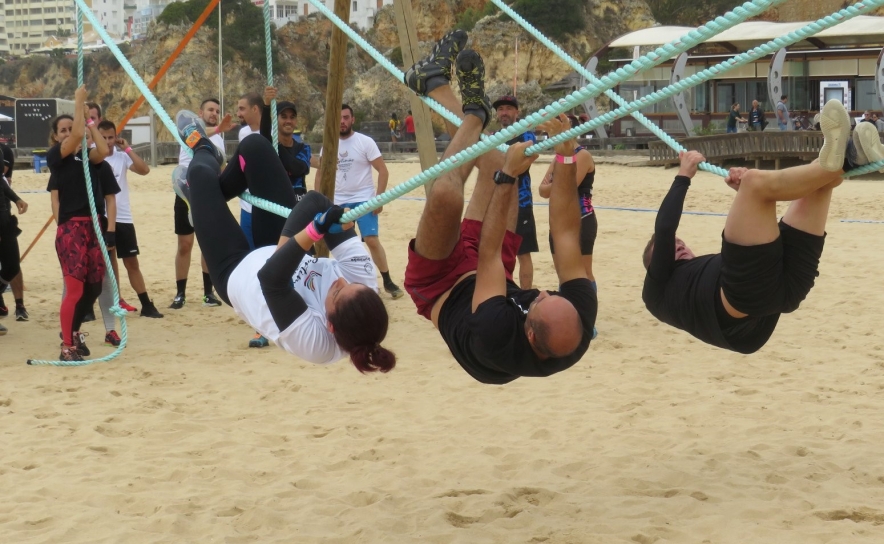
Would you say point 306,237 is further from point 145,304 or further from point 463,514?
point 145,304

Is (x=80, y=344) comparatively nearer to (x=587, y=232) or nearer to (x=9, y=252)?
(x=9, y=252)

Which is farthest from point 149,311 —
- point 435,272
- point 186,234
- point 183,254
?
point 435,272

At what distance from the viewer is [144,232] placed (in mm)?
13188

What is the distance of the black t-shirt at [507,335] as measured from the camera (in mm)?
3396

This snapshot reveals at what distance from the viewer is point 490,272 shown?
349cm

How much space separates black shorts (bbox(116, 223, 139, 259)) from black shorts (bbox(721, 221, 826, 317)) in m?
5.41

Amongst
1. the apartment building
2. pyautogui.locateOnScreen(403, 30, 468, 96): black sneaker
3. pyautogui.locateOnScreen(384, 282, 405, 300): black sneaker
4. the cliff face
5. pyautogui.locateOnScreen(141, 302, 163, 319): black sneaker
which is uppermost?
the apartment building

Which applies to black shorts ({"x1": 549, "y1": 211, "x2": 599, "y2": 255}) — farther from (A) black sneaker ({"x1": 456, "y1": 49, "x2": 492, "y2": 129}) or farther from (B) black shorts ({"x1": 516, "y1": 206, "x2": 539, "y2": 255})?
(A) black sneaker ({"x1": 456, "y1": 49, "x2": 492, "y2": 129})

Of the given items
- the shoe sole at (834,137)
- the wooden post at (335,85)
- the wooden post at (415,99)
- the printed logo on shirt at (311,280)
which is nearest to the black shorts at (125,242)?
the wooden post at (335,85)

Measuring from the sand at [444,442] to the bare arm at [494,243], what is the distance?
1046mm

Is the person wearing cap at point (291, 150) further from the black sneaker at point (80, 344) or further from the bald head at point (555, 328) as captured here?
the bald head at point (555, 328)

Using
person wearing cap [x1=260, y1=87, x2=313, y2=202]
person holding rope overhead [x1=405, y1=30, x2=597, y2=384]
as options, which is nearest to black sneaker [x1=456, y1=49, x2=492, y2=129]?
person holding rope overhead [x1=405, y1=30, x2=597, y2=384]

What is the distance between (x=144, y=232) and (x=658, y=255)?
34.7ft

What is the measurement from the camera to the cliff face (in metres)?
41.1
